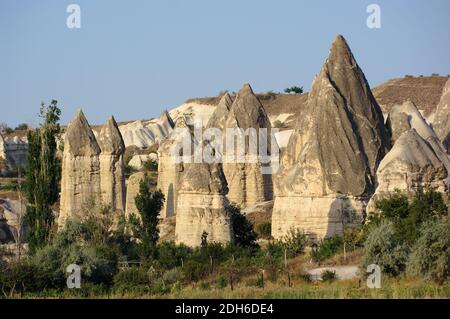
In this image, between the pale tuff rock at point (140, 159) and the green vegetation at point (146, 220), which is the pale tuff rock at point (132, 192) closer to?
the green vegetation at point (146, 220)

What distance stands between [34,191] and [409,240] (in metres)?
10.6

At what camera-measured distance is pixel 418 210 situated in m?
29.5

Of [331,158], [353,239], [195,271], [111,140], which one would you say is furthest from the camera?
[111,140]

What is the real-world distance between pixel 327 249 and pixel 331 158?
3.47 metres

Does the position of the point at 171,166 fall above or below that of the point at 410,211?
above

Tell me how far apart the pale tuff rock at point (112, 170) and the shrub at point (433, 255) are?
58.6ft

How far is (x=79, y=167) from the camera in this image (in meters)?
43.1

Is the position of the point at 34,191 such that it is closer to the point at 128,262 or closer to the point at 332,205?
the point at 128,262

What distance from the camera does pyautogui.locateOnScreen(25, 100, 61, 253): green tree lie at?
35.2 metres

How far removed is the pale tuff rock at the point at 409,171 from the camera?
104ft

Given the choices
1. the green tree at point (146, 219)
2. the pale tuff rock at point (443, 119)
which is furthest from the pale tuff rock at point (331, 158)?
the pale tuff rock at point (443, 119)

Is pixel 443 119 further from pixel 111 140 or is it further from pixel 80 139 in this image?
pixel 80 139

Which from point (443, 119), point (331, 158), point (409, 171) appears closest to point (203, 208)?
point (331, 158)
